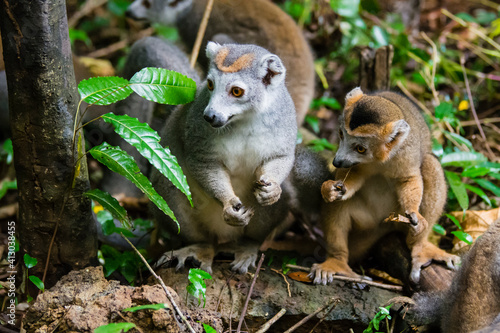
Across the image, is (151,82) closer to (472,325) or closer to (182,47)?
(472,325)

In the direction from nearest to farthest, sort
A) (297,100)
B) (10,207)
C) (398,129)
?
(398,129) → (10,207) → (297,100)

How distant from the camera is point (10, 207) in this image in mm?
7324

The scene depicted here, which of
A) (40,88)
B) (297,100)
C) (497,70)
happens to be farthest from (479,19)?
(40,88)

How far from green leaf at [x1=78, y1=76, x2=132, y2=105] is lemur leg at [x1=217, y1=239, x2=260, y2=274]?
7.14 feet

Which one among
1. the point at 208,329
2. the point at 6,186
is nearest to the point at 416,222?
the point at 208,329

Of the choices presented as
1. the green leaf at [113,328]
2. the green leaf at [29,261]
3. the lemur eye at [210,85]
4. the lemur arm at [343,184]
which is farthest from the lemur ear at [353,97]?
the green leaf at [29,261]

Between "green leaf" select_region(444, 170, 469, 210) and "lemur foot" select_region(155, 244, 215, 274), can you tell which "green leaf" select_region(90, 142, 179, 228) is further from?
"green leaf" select_region(444, 170, 469, 210)

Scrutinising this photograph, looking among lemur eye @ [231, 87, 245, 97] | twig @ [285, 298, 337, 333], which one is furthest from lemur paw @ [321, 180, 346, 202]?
lemur eye @ [231, 87, 245, 97]

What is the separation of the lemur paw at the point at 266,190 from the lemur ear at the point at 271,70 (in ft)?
3.06

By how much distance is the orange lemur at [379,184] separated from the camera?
16.2ft

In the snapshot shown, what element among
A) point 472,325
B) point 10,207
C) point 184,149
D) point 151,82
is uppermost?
point 151,82

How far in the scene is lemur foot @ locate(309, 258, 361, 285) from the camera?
5.32 metres

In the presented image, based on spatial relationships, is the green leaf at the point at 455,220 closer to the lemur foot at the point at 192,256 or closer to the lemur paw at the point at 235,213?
the lemur paw at the point at 235,213

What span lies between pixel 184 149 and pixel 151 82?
3.52 feet
